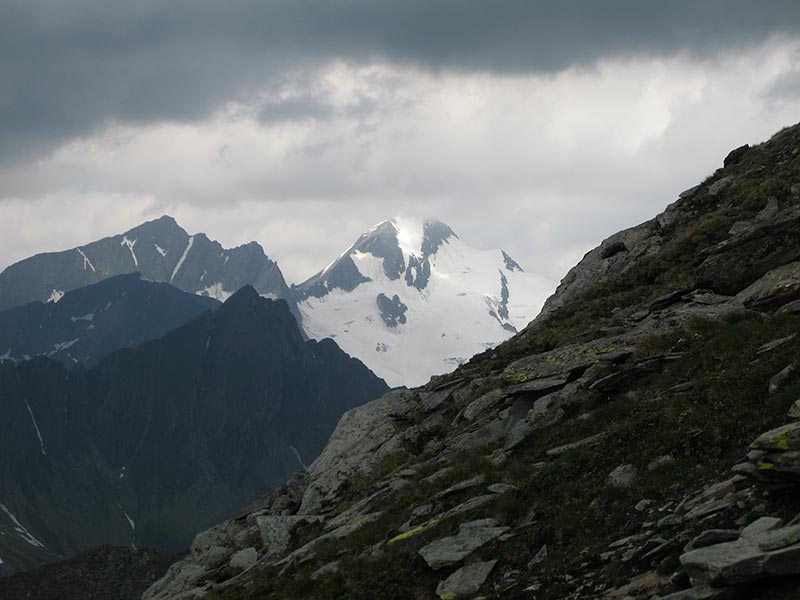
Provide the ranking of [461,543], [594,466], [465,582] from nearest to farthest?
1. [465,582]
2. [461,543]
3. [594,466]

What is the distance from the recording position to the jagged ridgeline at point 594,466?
14.2m

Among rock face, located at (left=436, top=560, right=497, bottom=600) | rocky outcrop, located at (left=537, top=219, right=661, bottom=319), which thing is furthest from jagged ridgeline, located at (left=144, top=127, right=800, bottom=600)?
rocky outcrop, located at (left=537, top=219, right=661, bottom=319)

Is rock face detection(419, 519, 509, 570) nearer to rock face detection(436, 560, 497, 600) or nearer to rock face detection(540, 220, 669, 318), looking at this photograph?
rock face detection(436, 560, 497, 600)

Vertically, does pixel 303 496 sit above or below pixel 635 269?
below

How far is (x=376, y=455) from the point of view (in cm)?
3875

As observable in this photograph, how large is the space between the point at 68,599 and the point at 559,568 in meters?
213

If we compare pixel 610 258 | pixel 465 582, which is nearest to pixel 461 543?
pixel 465 582

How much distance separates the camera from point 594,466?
2098 centimetres

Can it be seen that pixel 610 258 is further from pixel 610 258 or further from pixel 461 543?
pixel 461 543

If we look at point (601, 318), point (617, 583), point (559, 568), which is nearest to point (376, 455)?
point (601, 318)

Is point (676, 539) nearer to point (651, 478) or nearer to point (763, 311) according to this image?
point (651, 478)

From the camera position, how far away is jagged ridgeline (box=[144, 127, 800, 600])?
14.2 metres

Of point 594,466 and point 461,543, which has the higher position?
point 594,466

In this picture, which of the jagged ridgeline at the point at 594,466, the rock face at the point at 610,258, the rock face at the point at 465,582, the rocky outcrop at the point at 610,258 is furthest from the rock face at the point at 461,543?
the rock face at the point at 610,258
